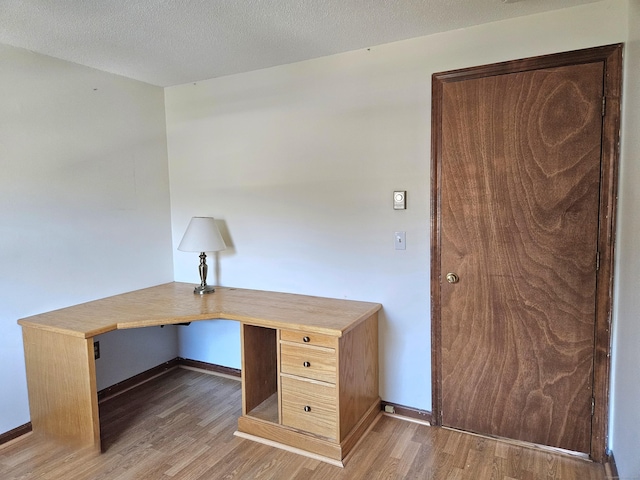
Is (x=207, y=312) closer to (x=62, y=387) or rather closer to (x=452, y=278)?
(x=62, y=387)

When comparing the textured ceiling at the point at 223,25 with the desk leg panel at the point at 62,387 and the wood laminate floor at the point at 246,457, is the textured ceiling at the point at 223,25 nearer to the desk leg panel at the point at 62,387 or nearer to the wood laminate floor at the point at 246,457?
the desk leg panel at the point at 62,387

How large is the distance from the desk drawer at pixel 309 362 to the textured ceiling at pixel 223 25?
169cm

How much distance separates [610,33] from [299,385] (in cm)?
231

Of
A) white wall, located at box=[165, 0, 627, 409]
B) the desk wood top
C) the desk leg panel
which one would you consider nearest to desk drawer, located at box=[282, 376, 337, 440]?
the desk wood top

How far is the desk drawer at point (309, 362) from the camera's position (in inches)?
82.4

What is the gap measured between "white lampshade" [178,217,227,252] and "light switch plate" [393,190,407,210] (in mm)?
1237

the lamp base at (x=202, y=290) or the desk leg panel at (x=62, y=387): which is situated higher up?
the lamp base at (x=202, y=290)

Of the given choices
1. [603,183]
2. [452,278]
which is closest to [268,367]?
[452,278]

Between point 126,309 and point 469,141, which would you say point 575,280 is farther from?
point 126,309

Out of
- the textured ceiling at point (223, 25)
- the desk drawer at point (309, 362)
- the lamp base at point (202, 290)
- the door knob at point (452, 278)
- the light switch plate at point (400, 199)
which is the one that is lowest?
the desk drawer at point (309, 362)

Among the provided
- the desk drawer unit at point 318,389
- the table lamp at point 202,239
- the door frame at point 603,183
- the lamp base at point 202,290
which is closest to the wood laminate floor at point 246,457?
the desk drawer unit at point 318,389

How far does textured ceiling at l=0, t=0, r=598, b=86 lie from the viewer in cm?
190

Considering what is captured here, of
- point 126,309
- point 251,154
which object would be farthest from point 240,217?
point 126,309

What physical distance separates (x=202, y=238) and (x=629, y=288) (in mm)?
2372
